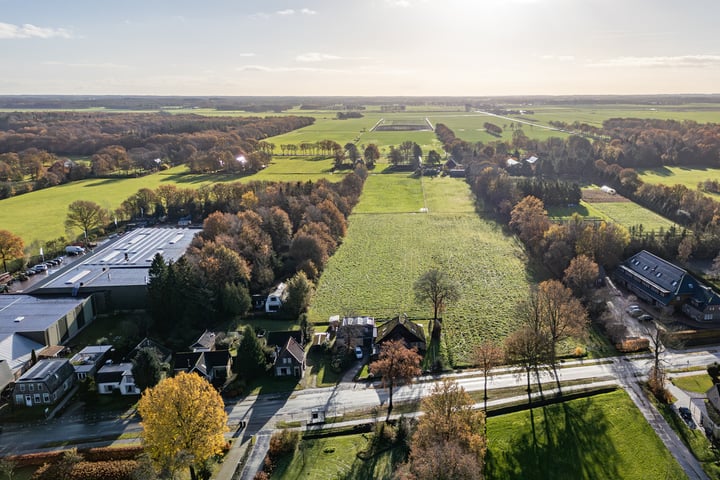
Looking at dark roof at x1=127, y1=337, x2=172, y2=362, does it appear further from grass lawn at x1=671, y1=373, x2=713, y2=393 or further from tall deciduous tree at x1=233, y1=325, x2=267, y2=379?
grass lawn at x1=671, y1=373, x2=713, y2=393

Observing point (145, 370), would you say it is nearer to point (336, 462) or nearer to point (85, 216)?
point (336, 462)

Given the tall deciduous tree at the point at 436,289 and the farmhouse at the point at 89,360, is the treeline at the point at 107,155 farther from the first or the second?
the tall deciduous tree at the point at 436,289

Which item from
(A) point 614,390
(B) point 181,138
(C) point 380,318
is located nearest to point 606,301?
(A) point 614,390

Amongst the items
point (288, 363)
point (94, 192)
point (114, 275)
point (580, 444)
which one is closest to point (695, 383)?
point (580, 444)

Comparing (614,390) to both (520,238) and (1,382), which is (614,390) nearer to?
(520,238)

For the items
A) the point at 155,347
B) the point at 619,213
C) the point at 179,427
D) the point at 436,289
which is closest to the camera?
the point at 179,427

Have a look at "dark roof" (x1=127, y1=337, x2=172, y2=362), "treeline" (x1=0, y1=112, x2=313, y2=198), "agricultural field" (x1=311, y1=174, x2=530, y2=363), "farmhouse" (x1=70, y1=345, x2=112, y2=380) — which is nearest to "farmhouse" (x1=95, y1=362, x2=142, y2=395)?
"farmhouse" (x1=70, y1=345, x2=112, y2=380)
